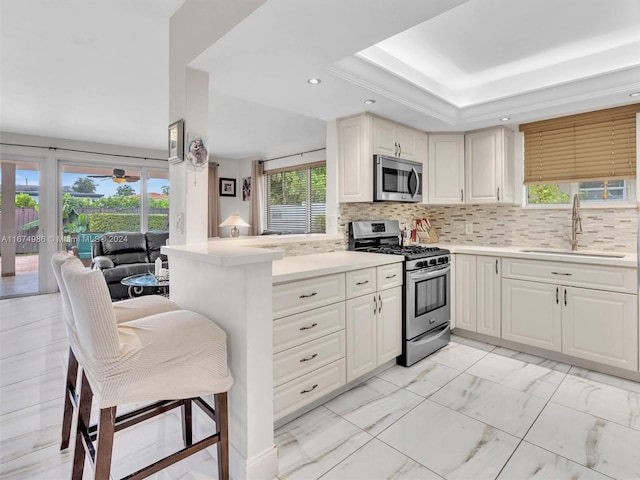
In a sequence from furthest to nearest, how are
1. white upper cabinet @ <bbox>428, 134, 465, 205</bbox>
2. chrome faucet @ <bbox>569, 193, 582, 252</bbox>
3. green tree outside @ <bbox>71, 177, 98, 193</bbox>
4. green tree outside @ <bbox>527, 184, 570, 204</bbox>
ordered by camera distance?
1. green tree outside @ <bbox>71, 177, 98, 193</bbox>
2. white upper cabinet @ <bbox>428, 134, 465, 205</bbox>
3. green tree outside @ <bbox>527, 184, 570, 204</bbox>
4. chrome faucet @ <bbox>569, 193, 582, 252</bbox>

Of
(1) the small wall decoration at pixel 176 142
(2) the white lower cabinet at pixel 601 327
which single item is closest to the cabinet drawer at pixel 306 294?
(1) the small wall decoration at pixel 176 142

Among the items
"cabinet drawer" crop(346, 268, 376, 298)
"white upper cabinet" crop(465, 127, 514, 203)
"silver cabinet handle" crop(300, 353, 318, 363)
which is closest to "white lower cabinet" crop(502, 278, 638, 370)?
"white upper cabinet" crop(465, 127, 514, 203)

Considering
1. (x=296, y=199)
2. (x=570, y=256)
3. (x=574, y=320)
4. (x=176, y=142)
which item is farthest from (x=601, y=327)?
(x=296, y=199)

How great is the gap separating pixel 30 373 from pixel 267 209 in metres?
4.90

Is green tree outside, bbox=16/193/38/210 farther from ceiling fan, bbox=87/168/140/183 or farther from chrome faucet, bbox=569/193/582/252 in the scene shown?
chrome faucet, bbox=569/193/582/252

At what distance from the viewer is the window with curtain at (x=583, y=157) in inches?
117

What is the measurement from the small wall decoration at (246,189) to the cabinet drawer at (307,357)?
5665 millimetres

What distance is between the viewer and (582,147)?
3178mm

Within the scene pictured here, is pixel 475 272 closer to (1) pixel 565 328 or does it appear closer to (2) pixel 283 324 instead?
(1) pixel 565 328

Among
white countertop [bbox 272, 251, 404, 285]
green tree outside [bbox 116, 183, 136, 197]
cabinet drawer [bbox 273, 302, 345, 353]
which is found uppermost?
green tree outside [bbox 116, 183, 136, 197]

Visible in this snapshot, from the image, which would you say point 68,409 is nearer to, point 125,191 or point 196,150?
point 196,150

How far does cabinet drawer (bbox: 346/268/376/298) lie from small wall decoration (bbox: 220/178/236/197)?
5652mm

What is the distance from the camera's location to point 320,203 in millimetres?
6035

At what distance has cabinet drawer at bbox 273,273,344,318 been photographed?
6.24ft
